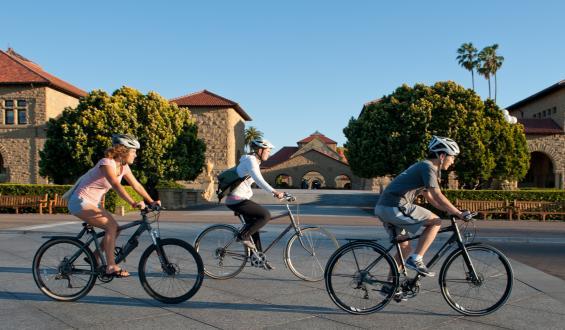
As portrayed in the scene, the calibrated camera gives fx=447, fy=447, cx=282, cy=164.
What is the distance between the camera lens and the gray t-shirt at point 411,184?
14.6ft

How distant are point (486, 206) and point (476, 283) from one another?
17.2 meters

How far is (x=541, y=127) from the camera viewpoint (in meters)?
39.5

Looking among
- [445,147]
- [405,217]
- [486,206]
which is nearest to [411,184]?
[405,217]

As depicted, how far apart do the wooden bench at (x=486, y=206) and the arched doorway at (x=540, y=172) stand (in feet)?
88.9

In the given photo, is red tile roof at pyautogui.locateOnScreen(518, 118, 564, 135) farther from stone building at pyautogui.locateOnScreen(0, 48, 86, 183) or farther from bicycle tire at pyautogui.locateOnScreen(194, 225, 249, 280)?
stone building at pyautogui.locateOnScreen(0, 48, 86, 183)

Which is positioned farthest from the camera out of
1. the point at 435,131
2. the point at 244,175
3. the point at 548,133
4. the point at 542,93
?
the point at 542,93

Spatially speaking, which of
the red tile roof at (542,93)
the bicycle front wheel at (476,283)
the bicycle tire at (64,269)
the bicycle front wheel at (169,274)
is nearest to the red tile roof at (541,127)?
the red tile roof at (542,93)

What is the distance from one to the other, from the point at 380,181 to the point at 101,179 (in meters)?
40.3

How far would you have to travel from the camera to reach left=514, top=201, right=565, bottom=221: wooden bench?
19.6 metres

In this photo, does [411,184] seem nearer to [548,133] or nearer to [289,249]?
[289,249]

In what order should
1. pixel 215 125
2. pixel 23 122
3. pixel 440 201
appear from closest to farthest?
pixel 440 201 < pixel 23 122 < pixel 215 125

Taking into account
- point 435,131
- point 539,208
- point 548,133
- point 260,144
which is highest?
point 548,133

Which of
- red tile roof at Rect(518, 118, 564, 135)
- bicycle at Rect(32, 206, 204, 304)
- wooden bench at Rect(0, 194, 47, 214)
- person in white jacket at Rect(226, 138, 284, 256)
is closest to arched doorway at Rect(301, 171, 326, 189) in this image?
red tile roof at Rect(518, 118, 564, 135)

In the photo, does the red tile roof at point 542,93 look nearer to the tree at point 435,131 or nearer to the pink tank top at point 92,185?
the tree at point 435,131
